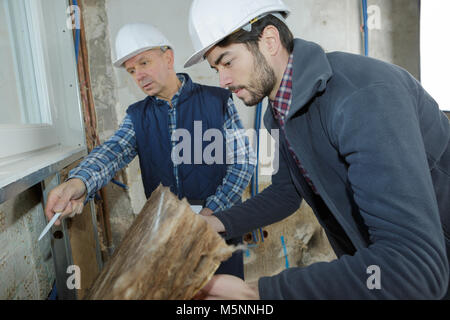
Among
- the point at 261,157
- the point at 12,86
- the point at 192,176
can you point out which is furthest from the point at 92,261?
the point at 261,157

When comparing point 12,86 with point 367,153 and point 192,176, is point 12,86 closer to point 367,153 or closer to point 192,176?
point 192,176

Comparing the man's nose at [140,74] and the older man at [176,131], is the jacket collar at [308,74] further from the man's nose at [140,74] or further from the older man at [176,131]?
the man's nose at [140,74]

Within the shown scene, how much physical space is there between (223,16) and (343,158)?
0.49 m

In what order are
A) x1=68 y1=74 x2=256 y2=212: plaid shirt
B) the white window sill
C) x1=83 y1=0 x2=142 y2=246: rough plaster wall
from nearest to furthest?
1. the white window sill
2. x1=68 y1=74 x2=256 y2=212: plaid shirt
3. x1=83 y1=0 x2=142 y2=246: rough plaster wall

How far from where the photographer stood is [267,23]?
810mm

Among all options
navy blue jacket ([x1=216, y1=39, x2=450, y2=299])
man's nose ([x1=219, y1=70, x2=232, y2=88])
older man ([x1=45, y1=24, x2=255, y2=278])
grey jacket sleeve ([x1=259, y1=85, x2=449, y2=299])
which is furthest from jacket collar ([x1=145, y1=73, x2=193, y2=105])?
grey jacket sleeve ([x1=259, y1=85, x2=449, y2=299])

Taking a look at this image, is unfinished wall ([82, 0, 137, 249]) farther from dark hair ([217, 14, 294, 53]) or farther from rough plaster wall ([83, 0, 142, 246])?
dark hair ([217, 14, 294, 53])

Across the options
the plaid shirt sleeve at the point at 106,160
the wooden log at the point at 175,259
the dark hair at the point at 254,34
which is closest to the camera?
the wooden log at the point at 175,259

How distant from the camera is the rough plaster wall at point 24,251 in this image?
2.70ft

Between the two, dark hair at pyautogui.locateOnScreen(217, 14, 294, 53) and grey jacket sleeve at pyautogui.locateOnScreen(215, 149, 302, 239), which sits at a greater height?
dark hair at pyautogui.locateOnScreen(217, 14, 294, 53)

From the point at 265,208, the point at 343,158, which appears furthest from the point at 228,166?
the point at 343,158

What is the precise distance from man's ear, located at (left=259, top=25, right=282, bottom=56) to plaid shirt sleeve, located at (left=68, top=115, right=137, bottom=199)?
2.38 ft

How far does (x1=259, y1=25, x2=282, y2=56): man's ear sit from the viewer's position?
0.80m

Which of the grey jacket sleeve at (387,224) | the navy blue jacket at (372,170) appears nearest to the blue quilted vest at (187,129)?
the navy blue jacket at (372,170)
